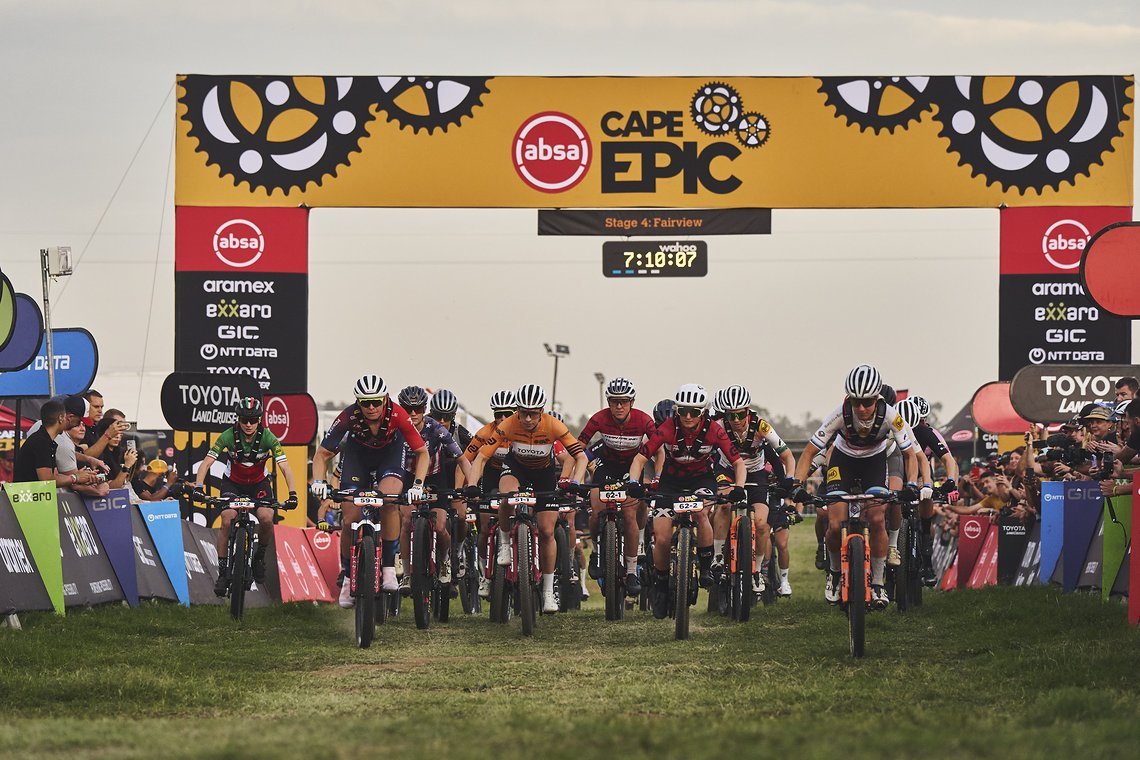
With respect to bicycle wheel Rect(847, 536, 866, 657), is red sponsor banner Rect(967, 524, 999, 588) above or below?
below

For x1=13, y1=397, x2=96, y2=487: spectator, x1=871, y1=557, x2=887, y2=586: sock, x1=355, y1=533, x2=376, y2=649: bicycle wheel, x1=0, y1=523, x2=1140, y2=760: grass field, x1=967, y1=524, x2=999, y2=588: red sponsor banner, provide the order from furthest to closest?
1. x1=967, y1=524, x2=999, y2=588: red sponsor banner
2. x1=13, y1=397, x2=96, y2=487: spectator
3. x1=355, y1=533, x2=376, y2=649: bicycle wheel
4. x1=871, y1=557, x2=887, y2=586: sock
5. x1=0, y1=523, x2=1140, y2=760: grass field

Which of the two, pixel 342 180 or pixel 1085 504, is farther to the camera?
pixel 342 180

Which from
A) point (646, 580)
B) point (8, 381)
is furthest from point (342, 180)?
point (646, 580)

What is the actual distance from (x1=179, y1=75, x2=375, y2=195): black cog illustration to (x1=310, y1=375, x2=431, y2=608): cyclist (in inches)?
507

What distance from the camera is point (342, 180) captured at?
26.0 meters

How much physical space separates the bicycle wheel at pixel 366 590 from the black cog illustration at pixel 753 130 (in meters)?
14.6

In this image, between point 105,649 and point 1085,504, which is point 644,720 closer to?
point 105,649

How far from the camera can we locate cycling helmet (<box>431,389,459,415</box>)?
53.9 ft

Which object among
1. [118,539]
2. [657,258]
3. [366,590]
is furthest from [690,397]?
[657,258]

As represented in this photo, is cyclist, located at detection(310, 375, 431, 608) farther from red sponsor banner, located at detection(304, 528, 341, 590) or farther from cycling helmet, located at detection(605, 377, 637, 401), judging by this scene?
red sponsor banner, located at detection(304, 528, 341, 590)

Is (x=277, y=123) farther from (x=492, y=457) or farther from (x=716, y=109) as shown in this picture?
(x=492, y=457)

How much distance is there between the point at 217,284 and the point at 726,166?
791 cm

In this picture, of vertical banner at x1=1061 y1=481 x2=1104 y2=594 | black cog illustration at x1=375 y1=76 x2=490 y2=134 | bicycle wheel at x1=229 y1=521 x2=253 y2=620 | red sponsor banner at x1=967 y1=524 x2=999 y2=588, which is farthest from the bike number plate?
black cog illustration at x1=375 y1=76 x2=490 y2=134

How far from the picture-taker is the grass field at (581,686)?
7125 mm
